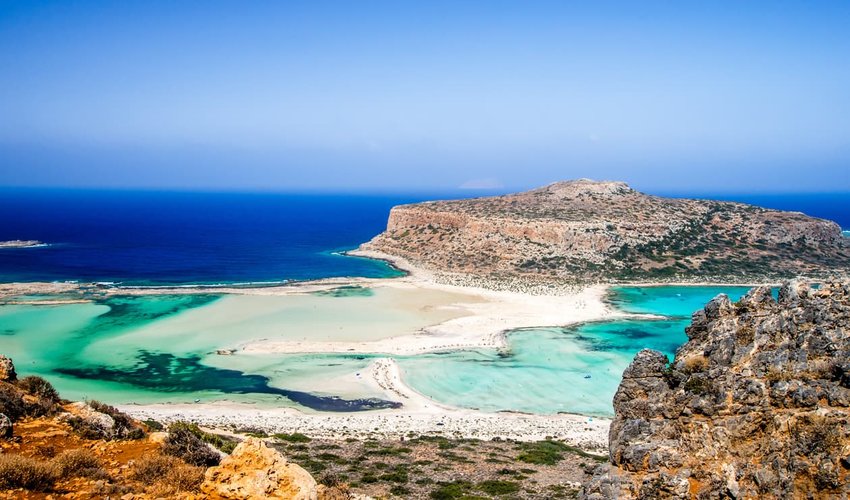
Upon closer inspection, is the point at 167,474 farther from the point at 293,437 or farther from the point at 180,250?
the point at 180,250

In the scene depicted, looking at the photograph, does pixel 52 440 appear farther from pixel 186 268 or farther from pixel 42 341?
pixel 186 268

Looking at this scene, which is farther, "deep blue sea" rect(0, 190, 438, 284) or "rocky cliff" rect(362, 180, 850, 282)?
"rocky cliff" rect(362, 180, 850, 282)

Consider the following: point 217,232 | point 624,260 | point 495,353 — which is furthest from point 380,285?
point 217,232

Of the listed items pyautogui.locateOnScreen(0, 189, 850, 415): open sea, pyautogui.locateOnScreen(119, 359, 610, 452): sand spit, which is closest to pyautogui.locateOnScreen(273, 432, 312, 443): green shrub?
pyautogui.locateOnScreen(119, 359, 610, 452): sand spit

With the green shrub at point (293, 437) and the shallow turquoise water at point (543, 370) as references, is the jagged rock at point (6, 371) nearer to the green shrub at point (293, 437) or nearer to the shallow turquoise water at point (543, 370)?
the green shrub at point (293, 437)

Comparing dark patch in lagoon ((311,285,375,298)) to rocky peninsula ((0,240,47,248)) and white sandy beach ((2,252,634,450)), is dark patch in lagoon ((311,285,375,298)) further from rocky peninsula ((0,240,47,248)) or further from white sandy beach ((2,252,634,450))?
rocky peninsula ((0,240,47,248))

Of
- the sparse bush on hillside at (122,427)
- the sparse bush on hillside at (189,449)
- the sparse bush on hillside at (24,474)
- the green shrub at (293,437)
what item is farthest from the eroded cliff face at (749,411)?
the green shrub at (293,437)

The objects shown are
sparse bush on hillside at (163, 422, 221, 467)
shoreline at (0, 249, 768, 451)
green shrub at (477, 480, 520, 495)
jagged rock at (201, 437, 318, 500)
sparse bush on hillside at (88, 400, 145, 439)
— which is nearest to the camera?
jagged rock at (201, 437, 318, 500)
